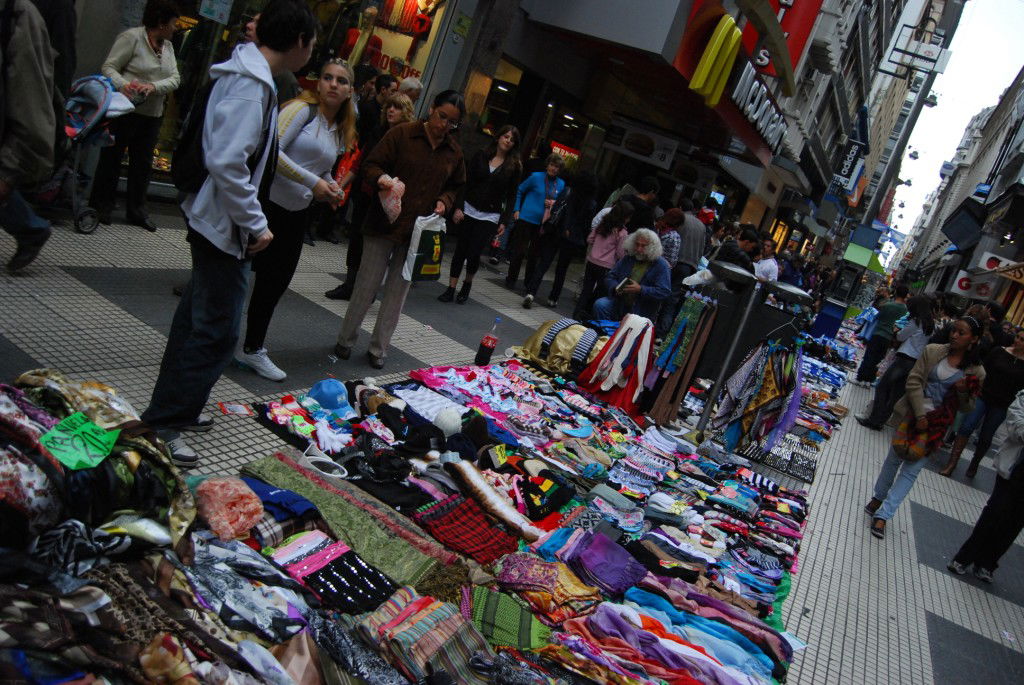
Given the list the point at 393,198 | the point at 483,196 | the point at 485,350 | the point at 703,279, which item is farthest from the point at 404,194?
the point at 703,279

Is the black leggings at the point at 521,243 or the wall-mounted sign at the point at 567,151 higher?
the wall-mounted sign at the point at 567,151

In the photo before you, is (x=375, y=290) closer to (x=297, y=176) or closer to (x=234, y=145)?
(x=297, y=176)

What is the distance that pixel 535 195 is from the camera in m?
10.8

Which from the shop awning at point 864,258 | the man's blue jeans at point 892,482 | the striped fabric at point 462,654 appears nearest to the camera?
the striped fabric at point 462,654

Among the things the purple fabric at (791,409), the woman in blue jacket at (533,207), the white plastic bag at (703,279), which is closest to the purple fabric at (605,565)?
the purple fabric at (791,409)

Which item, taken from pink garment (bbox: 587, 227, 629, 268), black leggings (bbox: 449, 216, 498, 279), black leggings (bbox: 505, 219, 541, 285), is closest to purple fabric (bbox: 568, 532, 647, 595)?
black leggings (bbox: 449, 216, 498, 279)

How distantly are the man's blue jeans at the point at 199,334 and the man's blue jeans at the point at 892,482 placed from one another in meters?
5.72

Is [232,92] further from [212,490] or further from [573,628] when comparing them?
[573,628]

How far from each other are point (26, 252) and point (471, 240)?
454 centimetres

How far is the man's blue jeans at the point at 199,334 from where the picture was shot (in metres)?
3.52

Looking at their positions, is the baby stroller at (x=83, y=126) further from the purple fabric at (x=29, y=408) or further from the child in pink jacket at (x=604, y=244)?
the child in pink jacket at (x=604, y=244)

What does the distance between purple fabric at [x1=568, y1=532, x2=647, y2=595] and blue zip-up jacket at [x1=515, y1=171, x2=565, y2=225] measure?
7130 mm

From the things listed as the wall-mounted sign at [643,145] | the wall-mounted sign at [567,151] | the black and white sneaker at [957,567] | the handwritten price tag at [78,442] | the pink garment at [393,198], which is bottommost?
the black and white sneaker at [957,567]

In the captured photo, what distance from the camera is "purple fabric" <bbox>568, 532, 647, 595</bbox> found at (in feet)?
12.9
